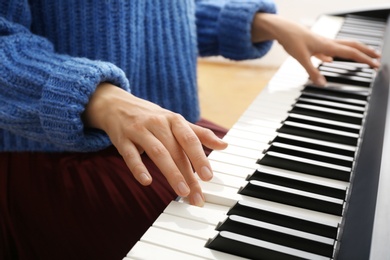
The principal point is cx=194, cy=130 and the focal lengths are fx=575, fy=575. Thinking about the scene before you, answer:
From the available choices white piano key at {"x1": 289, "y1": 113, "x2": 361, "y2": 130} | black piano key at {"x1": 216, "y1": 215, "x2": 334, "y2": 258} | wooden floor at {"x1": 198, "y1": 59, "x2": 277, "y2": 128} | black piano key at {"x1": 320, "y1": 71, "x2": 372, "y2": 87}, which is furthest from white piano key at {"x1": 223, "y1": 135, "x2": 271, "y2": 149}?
wooden floor at {"x1": 198, "y1": 59, "x2": 277, "y2": 128}

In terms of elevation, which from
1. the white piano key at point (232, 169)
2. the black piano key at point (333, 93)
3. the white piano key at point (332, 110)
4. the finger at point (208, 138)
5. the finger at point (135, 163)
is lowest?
the black piano key at point (333, 93)

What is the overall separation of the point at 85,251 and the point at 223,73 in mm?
2403

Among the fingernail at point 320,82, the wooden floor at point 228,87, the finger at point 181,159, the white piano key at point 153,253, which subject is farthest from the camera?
the wooden floor at point 228,87

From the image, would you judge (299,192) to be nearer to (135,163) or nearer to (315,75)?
(135,163)

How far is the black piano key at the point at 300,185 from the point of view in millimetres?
681

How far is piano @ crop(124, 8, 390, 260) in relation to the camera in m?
0.56

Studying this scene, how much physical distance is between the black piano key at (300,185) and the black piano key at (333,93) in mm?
355

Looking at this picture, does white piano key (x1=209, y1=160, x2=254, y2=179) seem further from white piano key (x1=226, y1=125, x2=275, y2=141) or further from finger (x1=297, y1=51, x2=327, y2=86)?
finger (x1=297, y1=51, x2=327, y2=86)

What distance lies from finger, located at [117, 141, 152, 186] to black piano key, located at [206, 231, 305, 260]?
4.0 inches

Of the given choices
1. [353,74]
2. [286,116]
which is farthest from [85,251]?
[353,74]

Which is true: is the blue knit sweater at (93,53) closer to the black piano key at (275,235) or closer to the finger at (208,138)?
the finger at (208,138)

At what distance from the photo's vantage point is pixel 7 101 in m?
0.81

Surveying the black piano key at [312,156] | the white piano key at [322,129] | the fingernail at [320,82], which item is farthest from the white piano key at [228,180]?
the fingernail at [320,82]

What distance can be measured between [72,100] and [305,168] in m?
0.31
